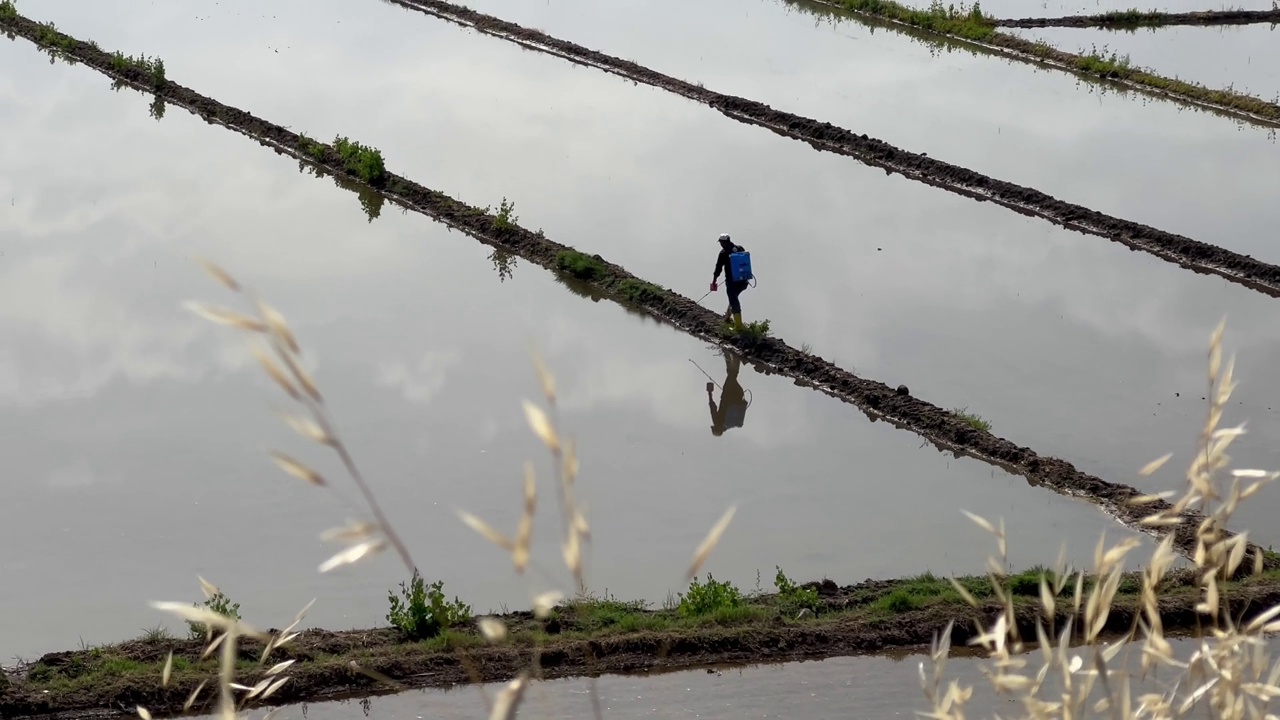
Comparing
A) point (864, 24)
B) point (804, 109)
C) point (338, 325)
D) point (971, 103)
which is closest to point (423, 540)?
point (338, 325)

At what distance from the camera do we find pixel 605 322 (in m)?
12.1

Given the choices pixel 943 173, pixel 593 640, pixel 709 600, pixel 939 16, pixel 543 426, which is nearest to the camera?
pixel 543 426

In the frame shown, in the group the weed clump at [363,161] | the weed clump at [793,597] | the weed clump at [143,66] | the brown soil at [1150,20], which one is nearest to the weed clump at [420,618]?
the weed clump at [793,597]

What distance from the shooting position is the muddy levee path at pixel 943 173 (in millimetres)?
12875

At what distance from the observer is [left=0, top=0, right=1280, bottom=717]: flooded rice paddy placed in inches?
328

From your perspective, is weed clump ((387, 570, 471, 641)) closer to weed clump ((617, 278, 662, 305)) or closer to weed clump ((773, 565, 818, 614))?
weed clump ((773, 565, 818, 614))

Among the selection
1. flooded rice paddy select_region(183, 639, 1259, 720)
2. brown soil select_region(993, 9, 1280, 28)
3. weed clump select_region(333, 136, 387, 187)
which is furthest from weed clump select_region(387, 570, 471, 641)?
brown soil select_region(993, 9, 1280, 28)

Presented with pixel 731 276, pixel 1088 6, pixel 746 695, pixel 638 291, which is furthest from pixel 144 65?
pixel 746 695

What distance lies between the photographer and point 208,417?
1002 centimetres

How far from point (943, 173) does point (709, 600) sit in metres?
9.12

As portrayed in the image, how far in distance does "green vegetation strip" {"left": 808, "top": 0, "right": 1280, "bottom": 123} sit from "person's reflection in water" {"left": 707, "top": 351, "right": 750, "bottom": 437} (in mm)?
10008

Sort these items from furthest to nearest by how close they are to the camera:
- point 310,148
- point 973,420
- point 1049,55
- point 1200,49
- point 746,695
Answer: point 1200,49 < point 1049,55 < point 310,148 < point 973,420 < point 746,695

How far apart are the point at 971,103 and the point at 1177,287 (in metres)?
6.43

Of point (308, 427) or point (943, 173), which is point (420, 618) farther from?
point (943, 173)
